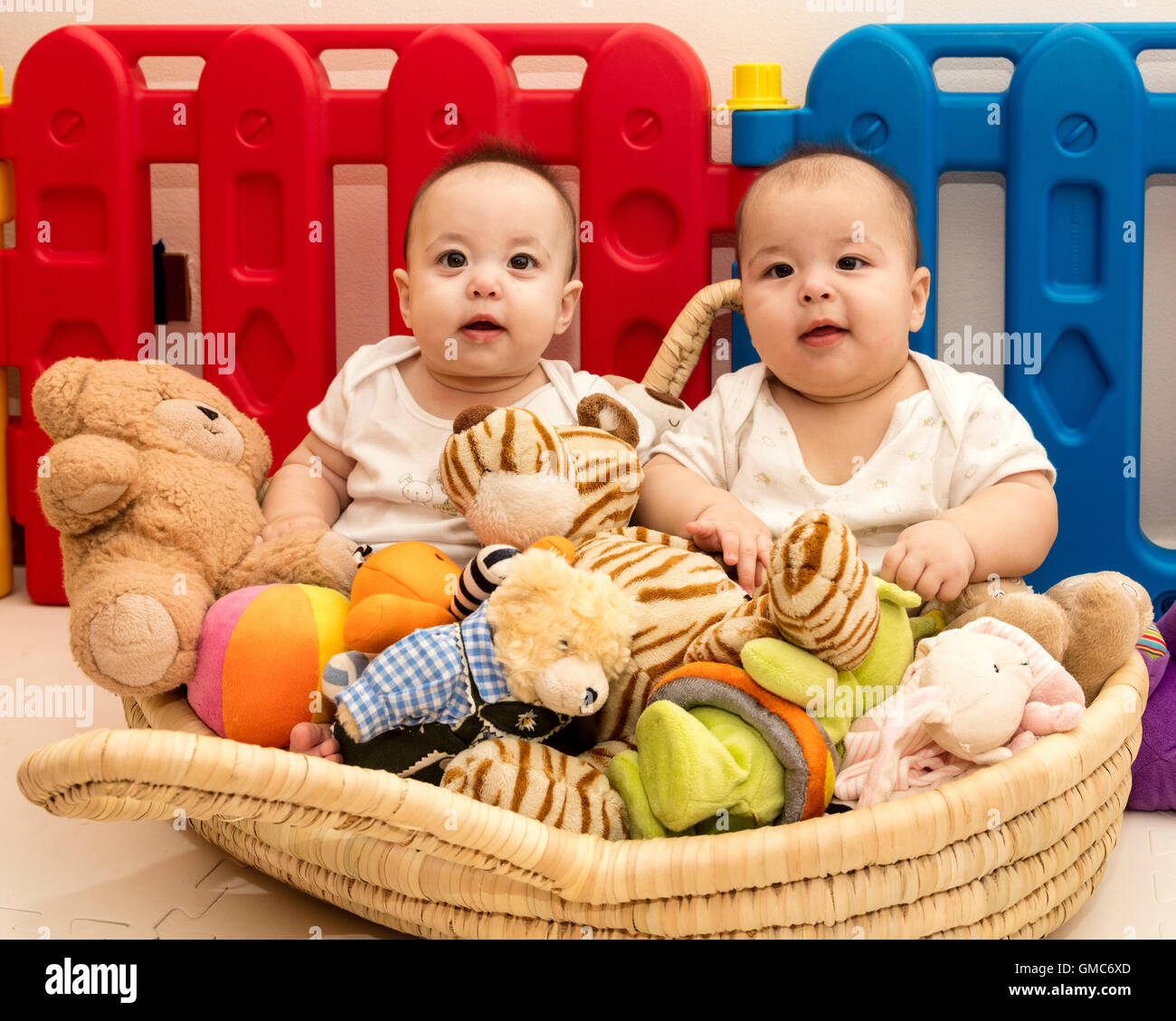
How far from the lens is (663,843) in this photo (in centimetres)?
67

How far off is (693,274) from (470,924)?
79cm

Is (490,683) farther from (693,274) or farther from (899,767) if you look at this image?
(693,274)

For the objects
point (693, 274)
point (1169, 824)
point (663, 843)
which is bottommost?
point (1169, 824)

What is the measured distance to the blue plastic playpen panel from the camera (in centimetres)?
123

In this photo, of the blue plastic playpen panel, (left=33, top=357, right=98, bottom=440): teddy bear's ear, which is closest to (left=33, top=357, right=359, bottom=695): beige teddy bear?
(left=33, top=357, right=98, bottom=440): teddy bear's ear

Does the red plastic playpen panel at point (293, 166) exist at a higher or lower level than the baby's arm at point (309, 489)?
higher

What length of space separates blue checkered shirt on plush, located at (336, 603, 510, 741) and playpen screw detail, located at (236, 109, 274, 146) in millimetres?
769

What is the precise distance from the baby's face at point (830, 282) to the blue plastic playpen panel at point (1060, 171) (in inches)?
8.0

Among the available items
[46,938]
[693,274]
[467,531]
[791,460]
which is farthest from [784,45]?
[46,938]

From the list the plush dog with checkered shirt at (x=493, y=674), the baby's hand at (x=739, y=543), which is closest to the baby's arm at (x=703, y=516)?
the baby's hand at (x=739, y=543)

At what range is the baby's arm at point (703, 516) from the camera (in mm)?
955

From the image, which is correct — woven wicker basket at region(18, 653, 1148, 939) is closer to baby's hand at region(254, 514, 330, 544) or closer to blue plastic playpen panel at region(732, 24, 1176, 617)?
baby's hand at region(254, 514, 330, 544)

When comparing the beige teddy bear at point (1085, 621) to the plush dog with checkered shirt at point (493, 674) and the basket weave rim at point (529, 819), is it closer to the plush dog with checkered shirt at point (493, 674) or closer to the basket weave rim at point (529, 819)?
the basket weave rim at point (529, 819)

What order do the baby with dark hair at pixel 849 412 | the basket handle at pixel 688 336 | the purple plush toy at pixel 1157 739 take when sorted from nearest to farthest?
the purple plush toy at pixel 1157 739 → the baby with dark hair at pixel 849 412 → the basket handle at pixel 688 336
